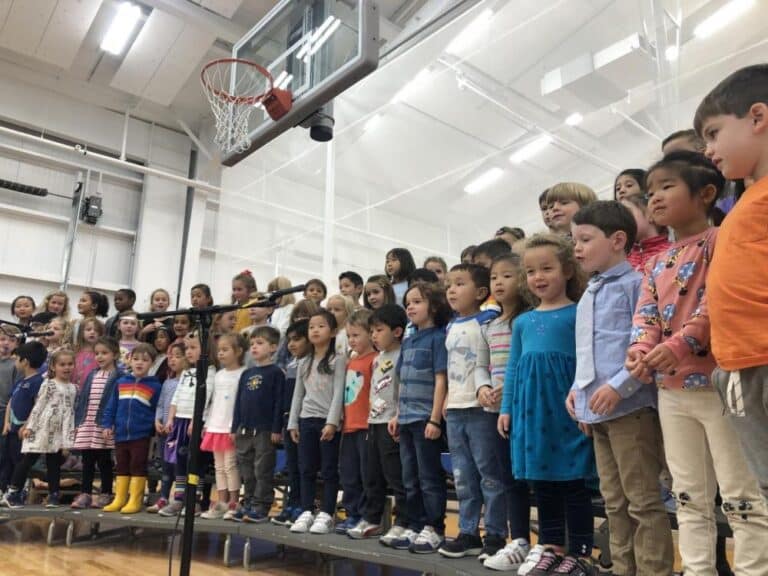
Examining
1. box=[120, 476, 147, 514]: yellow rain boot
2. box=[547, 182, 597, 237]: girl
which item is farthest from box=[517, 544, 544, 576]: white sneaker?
box=[120, 476, 147, 514]: yellow rain boot

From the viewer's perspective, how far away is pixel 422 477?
2572 millimetres

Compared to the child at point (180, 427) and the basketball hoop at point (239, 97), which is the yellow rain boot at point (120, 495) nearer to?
the child at point (180, 427)

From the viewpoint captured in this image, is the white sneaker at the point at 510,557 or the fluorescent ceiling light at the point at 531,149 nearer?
the white sneaker at the point at 510,557

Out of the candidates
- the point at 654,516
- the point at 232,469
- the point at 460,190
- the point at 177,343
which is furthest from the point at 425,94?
the point at 654,516

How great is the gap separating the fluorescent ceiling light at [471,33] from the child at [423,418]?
3912 mm

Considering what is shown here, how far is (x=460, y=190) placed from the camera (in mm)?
6250

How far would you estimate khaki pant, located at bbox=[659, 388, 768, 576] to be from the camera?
1404 millimetres

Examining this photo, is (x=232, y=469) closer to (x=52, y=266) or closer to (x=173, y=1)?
(x=173, y=1)

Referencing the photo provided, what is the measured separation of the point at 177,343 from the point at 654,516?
3.41 metres

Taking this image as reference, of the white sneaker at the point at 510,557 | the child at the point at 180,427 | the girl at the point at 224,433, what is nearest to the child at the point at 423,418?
the white sneaker at the point at 510,557

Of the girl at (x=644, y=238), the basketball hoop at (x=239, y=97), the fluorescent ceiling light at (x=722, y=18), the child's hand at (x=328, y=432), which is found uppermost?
the fluorescent ceiling light at (x=722, y=18)

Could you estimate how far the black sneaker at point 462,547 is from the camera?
232 cm

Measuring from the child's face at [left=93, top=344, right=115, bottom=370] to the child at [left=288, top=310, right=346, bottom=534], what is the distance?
1.71m

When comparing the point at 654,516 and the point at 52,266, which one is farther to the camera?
the point at 52,266
